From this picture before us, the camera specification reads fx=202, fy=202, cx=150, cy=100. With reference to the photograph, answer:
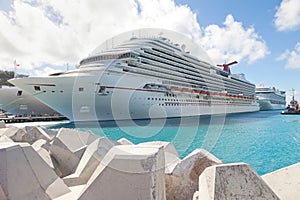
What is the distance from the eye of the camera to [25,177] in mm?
2199

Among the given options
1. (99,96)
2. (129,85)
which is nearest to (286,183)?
(99,96)

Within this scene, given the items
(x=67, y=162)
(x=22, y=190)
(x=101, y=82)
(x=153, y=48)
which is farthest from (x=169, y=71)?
(x=22, y=190)

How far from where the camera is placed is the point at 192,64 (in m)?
34.4

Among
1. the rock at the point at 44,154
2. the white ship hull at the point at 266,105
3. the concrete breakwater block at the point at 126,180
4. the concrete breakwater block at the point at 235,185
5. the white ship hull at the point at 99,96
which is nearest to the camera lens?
the concrete breakwater block at the point at 235,185

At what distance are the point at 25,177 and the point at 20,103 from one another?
117 ft

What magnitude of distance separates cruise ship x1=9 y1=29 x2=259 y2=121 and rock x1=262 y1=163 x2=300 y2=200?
59.6ft

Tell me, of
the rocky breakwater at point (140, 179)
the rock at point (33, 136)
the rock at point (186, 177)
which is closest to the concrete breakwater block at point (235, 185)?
the rocky breakwater at point (140, 179)

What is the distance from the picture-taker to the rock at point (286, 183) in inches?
74.0

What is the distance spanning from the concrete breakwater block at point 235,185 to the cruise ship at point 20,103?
111 ft

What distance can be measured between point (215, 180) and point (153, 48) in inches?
1073

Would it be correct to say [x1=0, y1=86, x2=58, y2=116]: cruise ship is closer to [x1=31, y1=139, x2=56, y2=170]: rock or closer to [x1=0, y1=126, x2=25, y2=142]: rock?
[x1=0, y1=126, x2=25, y2=142]: rock

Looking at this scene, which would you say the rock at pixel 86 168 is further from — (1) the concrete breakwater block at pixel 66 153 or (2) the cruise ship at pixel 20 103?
(2) the cruise ship at pixel 20 103

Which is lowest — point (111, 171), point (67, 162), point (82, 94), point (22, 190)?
point (67, 162)

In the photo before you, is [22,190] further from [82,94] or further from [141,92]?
[141,92]
